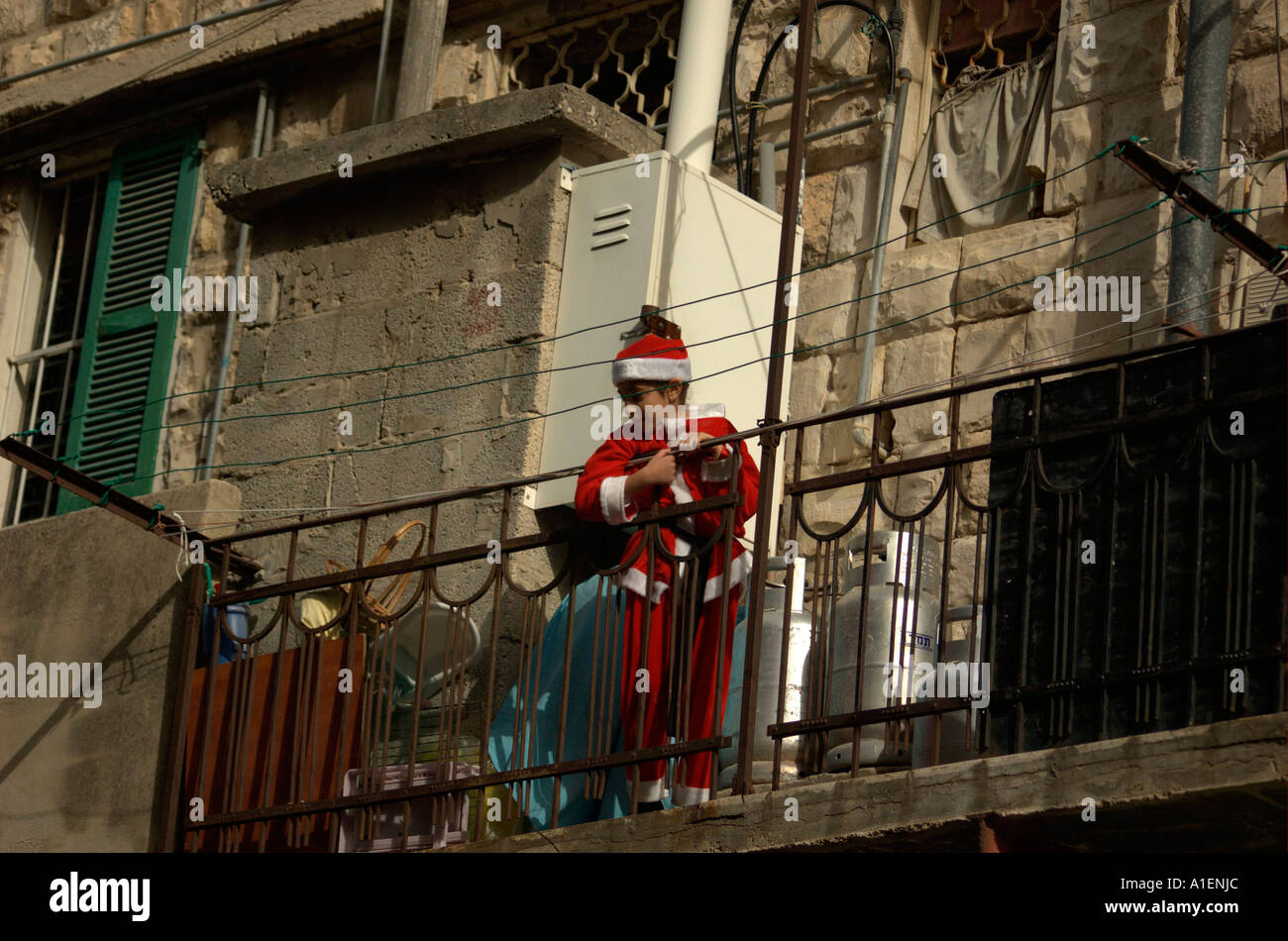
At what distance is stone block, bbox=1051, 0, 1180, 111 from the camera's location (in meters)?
8.89

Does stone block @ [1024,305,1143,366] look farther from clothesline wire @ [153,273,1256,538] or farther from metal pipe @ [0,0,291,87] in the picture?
metal pipe @ [0,0,291,87]

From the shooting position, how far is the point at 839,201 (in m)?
9.66

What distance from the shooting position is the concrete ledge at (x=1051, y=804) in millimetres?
5977

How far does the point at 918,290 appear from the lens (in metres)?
9.31

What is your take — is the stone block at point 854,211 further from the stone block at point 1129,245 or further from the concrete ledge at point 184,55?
the concrete ledge at point 184,55

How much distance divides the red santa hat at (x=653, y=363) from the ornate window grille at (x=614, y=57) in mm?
2245

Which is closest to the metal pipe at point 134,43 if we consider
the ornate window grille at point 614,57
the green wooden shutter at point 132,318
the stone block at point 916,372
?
the green wooden shutter at point 132,318

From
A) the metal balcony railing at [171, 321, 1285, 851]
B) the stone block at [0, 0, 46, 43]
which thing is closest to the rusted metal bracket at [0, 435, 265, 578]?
the metal balcony railing at [171, 321, 1285, 851]

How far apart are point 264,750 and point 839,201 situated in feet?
10.3

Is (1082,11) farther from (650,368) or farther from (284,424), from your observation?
(284,424)

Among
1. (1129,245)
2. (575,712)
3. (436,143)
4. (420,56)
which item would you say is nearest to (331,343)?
(436,143)

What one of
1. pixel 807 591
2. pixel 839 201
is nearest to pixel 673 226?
pixel 839 201

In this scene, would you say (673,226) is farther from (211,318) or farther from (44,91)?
(44,91)

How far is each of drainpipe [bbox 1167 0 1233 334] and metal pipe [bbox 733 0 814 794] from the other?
4.68ft
